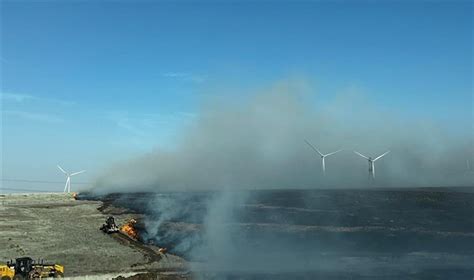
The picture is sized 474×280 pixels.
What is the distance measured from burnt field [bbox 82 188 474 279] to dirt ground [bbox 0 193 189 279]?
7.20 m

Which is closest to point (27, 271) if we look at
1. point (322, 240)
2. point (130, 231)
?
point (130, 231)

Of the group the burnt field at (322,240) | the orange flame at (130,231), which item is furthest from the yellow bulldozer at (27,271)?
the orange flame at (130,231)

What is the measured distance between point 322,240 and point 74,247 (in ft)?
139

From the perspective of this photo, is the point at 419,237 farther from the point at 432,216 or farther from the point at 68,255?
the point at 68,255

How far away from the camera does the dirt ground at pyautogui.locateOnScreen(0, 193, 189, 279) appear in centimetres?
5747

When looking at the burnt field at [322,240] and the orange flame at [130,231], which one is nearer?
the burnt field at [322,240]

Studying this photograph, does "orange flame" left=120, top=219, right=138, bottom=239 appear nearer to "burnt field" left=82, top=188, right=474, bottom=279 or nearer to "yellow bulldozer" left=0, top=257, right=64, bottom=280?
"burnt field" left=82, top=188, right=474, bottom=279

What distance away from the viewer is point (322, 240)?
7650cm

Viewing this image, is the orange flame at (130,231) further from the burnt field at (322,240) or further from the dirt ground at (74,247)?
the dirt ground at (74,247)

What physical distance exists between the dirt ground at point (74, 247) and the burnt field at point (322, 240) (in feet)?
23.6

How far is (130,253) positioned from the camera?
217 feet

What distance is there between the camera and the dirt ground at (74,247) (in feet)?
189

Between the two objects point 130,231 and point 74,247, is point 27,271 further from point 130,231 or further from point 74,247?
point 130,231

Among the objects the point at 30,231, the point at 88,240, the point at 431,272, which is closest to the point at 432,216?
the point at 431,272
